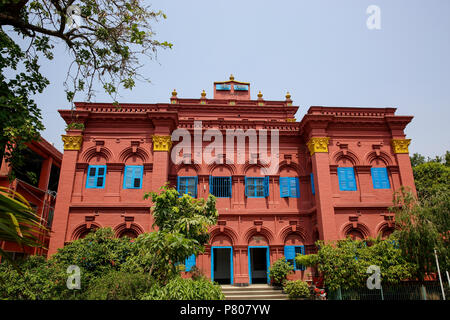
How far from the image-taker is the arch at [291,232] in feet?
56.6

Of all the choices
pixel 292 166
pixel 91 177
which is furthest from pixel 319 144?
pixel 91 177

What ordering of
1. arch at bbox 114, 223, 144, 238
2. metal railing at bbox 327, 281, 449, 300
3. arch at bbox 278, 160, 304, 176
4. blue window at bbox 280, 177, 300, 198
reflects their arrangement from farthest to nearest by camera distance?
arch at bbox 278, 160, 304, 176 < blue window at bbox 280, 177, 300, 198 < arch at bbox 114, 223, 144, 238 < metal railing at bbox 327, 281, 449, 300

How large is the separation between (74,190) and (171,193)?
7942 millimetres

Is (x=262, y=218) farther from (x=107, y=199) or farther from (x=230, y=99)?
(x=230, y=99)

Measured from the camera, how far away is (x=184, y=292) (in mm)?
8102

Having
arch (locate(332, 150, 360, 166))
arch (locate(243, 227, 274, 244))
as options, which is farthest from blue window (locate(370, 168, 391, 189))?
arch (locate(243, 227, 274, 244))

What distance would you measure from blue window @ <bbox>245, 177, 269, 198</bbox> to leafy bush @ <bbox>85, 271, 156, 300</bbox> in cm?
935

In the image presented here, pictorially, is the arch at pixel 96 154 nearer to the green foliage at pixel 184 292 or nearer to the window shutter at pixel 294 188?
the green foliage at pixel 184 292

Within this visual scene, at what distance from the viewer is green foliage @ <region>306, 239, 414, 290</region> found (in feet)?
43.0

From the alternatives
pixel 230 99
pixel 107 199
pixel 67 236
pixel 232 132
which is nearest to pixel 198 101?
pixel 230 99

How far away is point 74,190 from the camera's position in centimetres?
1658

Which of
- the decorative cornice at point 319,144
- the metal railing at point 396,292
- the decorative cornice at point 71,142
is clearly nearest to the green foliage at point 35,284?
the decorative cornice at point 71,142

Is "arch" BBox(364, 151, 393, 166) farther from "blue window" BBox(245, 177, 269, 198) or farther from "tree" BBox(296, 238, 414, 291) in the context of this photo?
"blue window" BBox(245, 177, 269, 198)

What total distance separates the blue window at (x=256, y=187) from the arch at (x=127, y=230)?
6.52 meters
